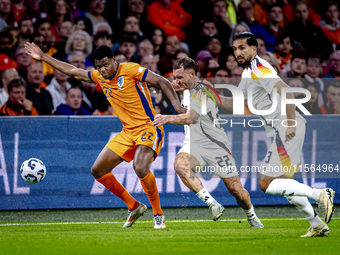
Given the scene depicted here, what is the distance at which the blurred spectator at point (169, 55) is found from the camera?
10.0m

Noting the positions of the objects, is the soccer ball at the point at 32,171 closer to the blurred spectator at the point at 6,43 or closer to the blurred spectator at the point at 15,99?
the blurred spectator at the point at 15,99

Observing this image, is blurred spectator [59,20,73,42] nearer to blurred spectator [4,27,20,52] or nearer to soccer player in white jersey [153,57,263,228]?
blurred spectator [4,27,20,52]

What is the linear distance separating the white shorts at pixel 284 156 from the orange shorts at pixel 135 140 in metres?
1.86

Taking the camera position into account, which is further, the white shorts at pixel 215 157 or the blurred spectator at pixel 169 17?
the blurred spectator at pixel 169 17

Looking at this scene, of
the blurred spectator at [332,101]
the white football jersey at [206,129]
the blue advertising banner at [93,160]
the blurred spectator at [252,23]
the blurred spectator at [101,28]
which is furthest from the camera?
the blurred spectator at [252,23]

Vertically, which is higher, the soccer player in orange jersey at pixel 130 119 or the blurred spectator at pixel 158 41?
the blurred spectator at pixel 158 41

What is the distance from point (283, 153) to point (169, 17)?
6.87m

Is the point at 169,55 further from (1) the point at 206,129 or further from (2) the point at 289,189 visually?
(2) the point at 289,189

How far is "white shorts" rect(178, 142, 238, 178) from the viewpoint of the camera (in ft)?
20.4

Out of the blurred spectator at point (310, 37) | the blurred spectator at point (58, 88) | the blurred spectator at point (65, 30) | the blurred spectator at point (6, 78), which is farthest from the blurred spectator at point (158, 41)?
the blurred spectator at point (310, 37)

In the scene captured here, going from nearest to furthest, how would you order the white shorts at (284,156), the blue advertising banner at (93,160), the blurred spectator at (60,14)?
1. the white shorts at (284,156)
2. the blue advertising banner at (93,160)
3. the blurred spectator at (60,14)

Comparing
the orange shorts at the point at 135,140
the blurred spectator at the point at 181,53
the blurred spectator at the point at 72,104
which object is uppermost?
the blurred spectator at the point at 181,53

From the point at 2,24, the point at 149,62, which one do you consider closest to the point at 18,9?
the point at 2,24

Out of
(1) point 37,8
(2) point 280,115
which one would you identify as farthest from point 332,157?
(1) point 37,8
